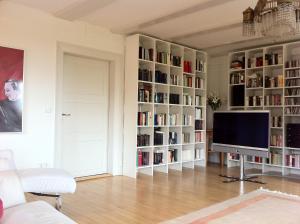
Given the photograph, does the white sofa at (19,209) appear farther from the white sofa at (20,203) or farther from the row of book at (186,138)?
the row of book at (186,138)

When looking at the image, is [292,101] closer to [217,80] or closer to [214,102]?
[214,102]

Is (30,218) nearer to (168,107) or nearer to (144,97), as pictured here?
(144,97)

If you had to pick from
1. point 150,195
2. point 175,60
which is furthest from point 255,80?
point 150,195

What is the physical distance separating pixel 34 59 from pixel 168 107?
266 cm

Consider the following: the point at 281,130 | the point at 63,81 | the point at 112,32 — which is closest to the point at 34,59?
the point at 63,81

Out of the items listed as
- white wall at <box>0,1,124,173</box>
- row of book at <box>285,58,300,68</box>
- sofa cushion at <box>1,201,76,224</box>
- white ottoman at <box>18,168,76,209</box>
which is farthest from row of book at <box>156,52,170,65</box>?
sofa cushion at <box>1,201,76,224</box>

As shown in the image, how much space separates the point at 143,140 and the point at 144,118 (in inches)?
16.3

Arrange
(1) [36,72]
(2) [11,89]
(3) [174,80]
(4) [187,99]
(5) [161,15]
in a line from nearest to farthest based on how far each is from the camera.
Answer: (2) [11,89] < (1) [36,72] < (5) [161,15] < (3) [174,80] < (4) [187,99]

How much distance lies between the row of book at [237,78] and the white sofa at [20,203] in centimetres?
494

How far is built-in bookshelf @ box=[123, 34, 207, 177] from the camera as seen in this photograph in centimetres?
534

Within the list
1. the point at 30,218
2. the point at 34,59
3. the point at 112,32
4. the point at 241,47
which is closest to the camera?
the point at 30,218

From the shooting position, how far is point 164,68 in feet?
19.4

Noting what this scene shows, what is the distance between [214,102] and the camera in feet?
23.0

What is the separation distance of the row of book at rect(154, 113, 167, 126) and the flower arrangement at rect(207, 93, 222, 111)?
177 cm
